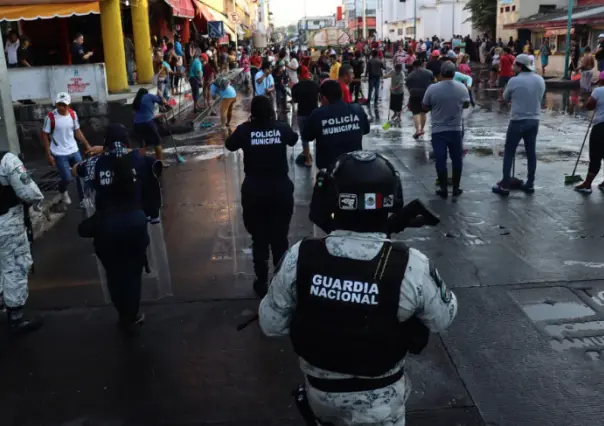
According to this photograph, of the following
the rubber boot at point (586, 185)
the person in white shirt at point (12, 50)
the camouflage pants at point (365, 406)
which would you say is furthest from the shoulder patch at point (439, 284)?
the person in white shirt at point (12, 50)

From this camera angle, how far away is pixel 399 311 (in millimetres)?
2158

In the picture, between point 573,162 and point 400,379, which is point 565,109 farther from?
point 400,379

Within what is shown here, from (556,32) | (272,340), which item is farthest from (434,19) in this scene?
(272,340)

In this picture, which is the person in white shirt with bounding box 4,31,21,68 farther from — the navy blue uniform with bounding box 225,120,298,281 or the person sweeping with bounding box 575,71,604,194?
the person sweeping with bounding box 575,71,604,194

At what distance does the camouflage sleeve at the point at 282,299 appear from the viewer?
7.50 ft

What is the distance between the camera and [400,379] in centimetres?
234

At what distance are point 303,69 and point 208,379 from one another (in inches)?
497

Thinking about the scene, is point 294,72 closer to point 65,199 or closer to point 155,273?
point 65,199

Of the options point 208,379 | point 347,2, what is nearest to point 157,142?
point 208,379

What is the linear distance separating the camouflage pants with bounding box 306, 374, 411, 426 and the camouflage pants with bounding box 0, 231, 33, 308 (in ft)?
11.4

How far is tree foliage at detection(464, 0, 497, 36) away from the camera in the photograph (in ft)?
136

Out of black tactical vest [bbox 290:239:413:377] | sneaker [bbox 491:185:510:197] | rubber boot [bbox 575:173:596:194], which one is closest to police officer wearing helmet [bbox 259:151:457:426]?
black tactical vest [bbox 290:239:413:377]

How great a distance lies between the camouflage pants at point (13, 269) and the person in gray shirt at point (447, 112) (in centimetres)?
539

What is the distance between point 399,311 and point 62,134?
7.37 metres
